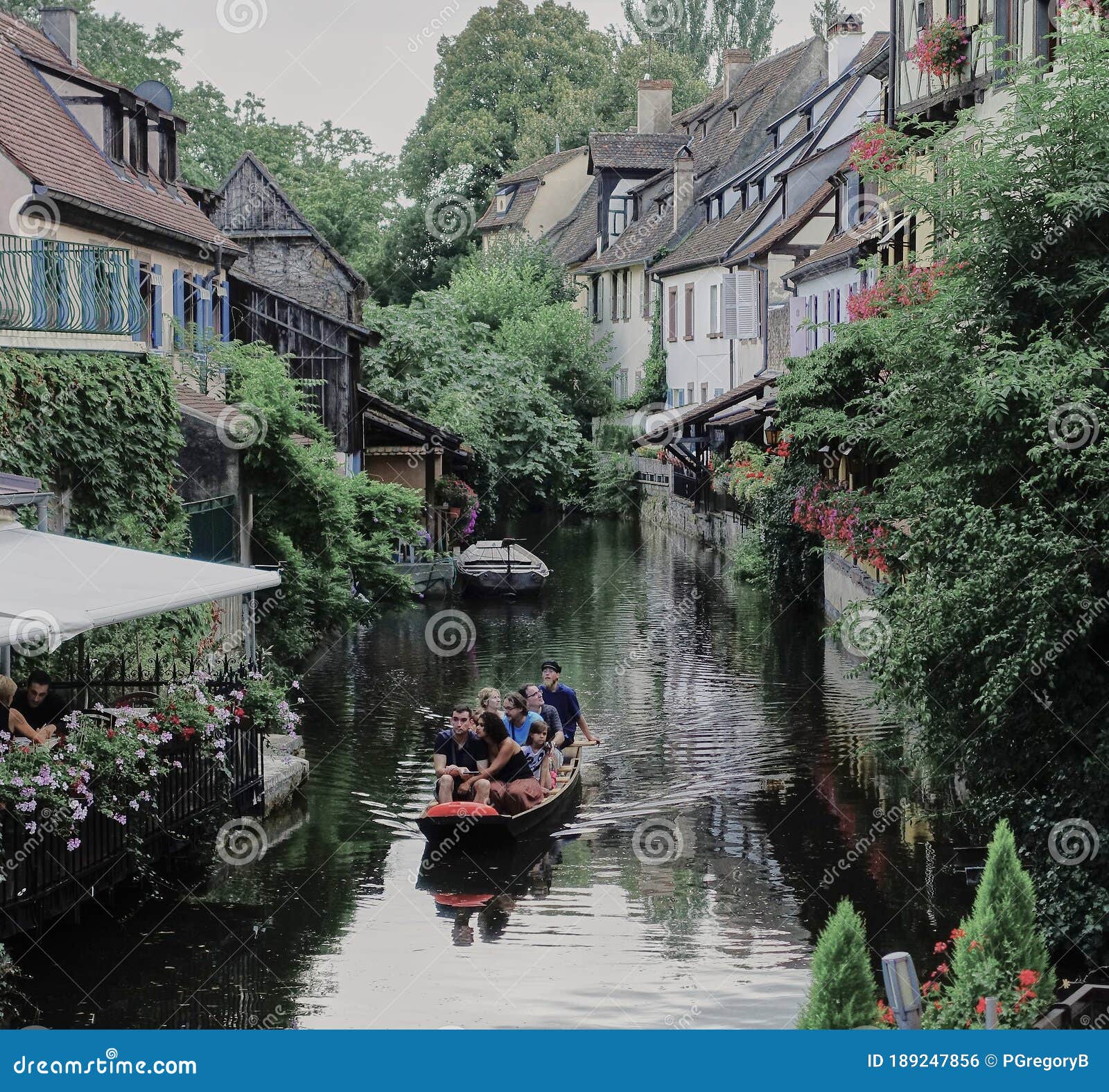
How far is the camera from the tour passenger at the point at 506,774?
15.6 m

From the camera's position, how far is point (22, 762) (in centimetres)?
1064

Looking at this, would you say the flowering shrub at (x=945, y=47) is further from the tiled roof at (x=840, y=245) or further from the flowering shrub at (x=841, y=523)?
the tiled roof at (x=840, y=245)

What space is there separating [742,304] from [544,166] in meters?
25.5

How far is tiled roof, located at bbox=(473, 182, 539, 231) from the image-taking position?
7012cm

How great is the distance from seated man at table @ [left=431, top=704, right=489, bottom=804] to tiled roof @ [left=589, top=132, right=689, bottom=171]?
160ft

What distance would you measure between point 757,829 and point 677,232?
43.9 metres

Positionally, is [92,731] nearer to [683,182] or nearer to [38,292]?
[38,292]

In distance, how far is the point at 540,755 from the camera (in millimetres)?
16312

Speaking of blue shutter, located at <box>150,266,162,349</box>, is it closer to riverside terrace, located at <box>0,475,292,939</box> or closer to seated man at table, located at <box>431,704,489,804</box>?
riverside terrace, located at <box>0,475,292,939</box>

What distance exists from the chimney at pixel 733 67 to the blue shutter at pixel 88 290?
156 feet

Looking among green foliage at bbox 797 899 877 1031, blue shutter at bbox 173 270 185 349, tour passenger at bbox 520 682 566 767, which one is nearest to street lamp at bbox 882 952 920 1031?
green foliage at bbox 797 899 877 1031

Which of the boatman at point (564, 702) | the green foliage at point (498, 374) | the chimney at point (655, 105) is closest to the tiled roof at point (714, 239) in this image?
the green foliage at point (498, 374)

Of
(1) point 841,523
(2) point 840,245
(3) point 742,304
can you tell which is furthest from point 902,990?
(3) point 742,304

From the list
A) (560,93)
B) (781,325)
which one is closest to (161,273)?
(781,325)
